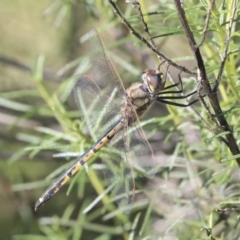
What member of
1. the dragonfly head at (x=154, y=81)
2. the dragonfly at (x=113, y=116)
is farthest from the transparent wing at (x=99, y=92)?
the dragonfly head at (x=154, y=81)

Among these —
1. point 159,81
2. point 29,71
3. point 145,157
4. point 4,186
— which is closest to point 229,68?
point 159,81

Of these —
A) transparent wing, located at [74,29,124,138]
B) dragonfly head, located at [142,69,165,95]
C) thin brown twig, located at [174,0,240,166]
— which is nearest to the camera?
thin brown twig, located at [174,0,240,166]

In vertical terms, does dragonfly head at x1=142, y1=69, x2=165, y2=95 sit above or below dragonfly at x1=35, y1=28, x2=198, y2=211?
above

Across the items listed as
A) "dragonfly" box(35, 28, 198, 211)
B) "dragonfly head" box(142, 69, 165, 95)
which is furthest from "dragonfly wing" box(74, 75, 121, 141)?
"dragonfly head" box(142, 69, 165, 95)

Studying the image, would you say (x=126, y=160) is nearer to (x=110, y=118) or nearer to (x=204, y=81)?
(x=110, y=118)

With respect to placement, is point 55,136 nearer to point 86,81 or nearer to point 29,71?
point 86,81

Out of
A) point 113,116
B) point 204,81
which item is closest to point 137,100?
point 113,116

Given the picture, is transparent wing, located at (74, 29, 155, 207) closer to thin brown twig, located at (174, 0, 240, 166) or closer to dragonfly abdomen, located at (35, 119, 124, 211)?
dragonfly abdomen, located at (35, 119, 124, 211)

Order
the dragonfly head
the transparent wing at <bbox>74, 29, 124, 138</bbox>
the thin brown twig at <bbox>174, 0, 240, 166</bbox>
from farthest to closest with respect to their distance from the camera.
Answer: the transparent wing at <bbox>74, 29, 124, 138</bbox>
the dragonfly head
the thin brown twig at <bbox>174, 0, 240, 166</bbox>
